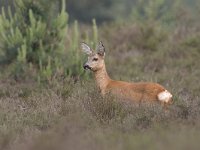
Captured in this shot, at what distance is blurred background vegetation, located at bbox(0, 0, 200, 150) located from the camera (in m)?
8.16

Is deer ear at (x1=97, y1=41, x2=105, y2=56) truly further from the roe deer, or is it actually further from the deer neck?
the roe deer

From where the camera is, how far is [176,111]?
33.0 ft

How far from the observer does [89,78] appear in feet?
48.0

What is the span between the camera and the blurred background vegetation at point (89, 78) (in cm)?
816

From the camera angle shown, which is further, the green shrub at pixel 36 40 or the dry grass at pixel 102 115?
the green shrub at pixel 36 40

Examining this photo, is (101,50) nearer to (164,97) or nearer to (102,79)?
(102,79)

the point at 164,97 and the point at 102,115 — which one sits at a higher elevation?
the point at 164,97

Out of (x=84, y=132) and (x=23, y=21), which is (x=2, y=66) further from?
(x=84, y=132)

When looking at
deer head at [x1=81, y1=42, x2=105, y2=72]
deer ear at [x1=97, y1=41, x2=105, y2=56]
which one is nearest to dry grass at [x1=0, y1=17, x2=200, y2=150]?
deer head at [x1=81, y1=42, x2=105, y2=72]

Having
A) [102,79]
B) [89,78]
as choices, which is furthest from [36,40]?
[102,79]

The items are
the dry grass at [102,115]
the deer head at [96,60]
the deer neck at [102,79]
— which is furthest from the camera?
the deer head at [96,60]

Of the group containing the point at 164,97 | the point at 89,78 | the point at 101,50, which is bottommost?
the point at 164,97

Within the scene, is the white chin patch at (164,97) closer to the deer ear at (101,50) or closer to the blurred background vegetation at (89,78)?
the blurred background vegetation at (89,78)

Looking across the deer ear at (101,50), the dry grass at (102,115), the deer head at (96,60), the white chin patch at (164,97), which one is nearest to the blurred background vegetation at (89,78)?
the dry grass at (102,115)
